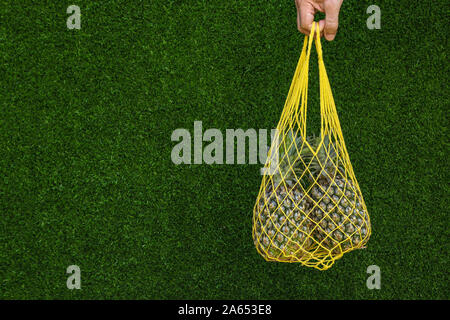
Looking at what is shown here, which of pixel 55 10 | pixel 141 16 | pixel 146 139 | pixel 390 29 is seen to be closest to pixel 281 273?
pixel 146 139

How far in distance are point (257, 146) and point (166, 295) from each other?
2.40 ft

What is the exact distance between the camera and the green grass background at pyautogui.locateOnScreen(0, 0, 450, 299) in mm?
1590

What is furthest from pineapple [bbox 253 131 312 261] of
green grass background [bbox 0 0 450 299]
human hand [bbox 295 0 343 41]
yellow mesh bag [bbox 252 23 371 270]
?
green grass background [bbox 0 0 450 299]

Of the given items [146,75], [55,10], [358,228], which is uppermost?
[55,10]

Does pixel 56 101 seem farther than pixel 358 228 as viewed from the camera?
Yes

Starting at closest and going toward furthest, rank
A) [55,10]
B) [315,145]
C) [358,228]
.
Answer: [358,228] < [315,145] < [55,10]

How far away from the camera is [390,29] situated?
5.22 ft

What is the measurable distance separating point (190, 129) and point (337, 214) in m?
0.71

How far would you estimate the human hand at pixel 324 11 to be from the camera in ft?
3.33

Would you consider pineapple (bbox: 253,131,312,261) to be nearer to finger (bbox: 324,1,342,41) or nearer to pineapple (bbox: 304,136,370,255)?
pineapple (bbox: 304,136,370,255)

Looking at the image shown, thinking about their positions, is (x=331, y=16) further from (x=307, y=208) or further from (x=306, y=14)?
(x=307, y=208)

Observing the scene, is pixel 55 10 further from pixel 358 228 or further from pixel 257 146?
pixel 358 228

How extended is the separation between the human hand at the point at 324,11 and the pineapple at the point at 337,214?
0.32m

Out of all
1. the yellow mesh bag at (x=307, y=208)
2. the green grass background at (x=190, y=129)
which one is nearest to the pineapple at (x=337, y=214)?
the yellow mesh bag at (x=307, y=208)
